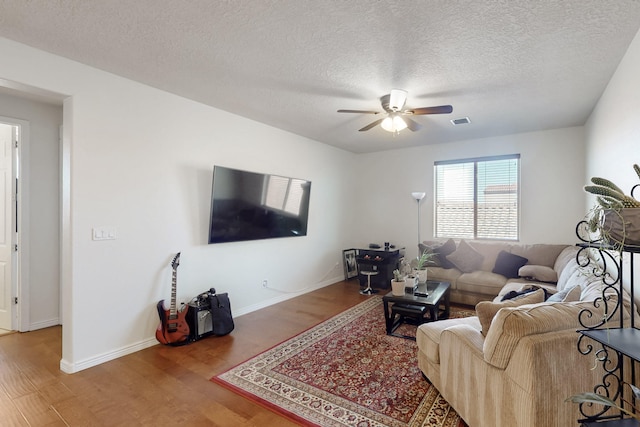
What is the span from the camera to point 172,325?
3229 millimetres

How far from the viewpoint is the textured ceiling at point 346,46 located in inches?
78.9

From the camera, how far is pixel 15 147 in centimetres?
362

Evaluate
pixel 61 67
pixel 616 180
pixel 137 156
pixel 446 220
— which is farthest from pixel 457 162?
pixel 61 67

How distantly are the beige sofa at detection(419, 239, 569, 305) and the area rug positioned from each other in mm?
1515

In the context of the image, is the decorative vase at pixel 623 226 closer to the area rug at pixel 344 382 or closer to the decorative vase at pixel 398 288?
the area rug at pixel 344 382

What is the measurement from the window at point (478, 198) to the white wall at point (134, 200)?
3300mm

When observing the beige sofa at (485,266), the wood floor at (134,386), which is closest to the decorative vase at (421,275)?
the beige sofa at (485,266)

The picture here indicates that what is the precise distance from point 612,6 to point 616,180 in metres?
1.53

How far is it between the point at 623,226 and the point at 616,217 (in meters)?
0.05

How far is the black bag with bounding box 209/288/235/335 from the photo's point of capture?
3.44 meters

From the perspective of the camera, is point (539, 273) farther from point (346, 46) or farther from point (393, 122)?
point (346, 46)

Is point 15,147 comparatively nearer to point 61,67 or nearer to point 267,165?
point 61,67

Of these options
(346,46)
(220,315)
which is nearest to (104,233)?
(220,315)

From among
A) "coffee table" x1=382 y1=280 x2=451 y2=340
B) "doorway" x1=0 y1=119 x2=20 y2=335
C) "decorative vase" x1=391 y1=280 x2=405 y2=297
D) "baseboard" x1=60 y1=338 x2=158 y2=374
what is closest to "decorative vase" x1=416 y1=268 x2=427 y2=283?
"coffee table" x1=382 y1=280 x2=451 y2=340
